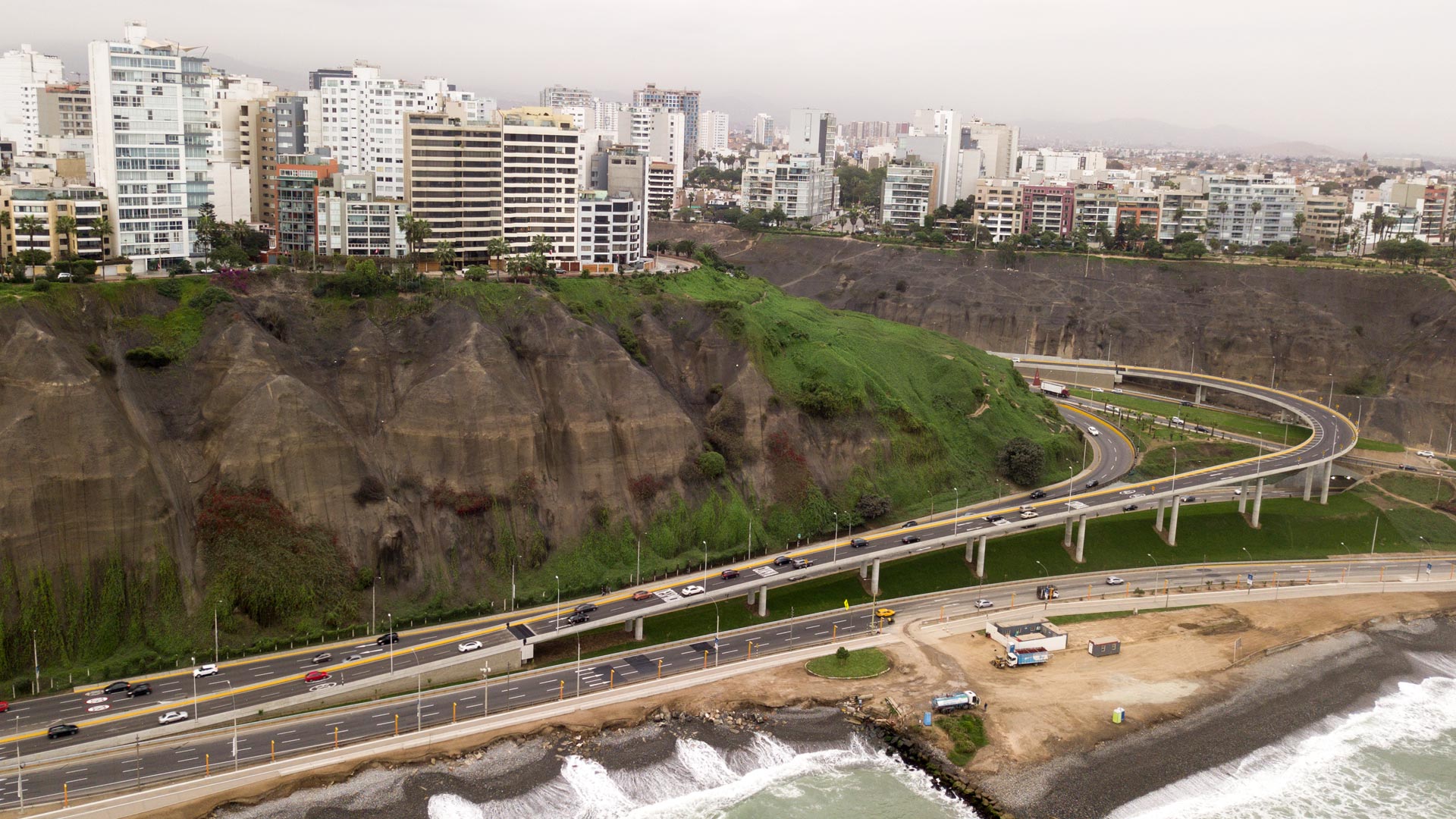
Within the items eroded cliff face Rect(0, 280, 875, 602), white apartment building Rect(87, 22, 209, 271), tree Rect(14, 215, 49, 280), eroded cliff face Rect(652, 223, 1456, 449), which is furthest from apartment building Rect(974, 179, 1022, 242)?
tree Rect(14, 215, 49, 280)

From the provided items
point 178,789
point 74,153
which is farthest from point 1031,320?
point 178,789

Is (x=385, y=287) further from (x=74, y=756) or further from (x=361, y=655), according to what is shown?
(x=74, y=756)

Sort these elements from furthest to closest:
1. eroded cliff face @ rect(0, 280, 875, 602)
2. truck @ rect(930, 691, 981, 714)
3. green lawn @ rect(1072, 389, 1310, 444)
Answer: green lawn @ rect(1072, 389, 1310, 444) < truck @ rect(930, 691, 981, 714) < eroded cliff face @ rect(0, 280, 875, 602)

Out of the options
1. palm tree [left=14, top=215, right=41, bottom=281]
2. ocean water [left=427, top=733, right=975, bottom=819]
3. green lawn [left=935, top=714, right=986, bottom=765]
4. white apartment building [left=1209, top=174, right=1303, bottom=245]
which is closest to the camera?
ocean water [left=427, top=733, right=975, bottom=819]

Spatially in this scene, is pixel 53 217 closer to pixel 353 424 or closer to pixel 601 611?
pixel 353 424

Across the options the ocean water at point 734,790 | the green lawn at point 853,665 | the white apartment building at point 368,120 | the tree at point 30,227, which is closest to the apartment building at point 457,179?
the white apartment building at point 368,120

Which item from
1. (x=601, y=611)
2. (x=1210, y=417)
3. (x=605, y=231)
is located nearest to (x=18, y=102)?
(x=605, y=231)

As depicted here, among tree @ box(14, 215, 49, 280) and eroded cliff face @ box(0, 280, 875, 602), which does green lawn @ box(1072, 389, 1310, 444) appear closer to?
eroded cliff face @ box(0, 280, 875, 602)
